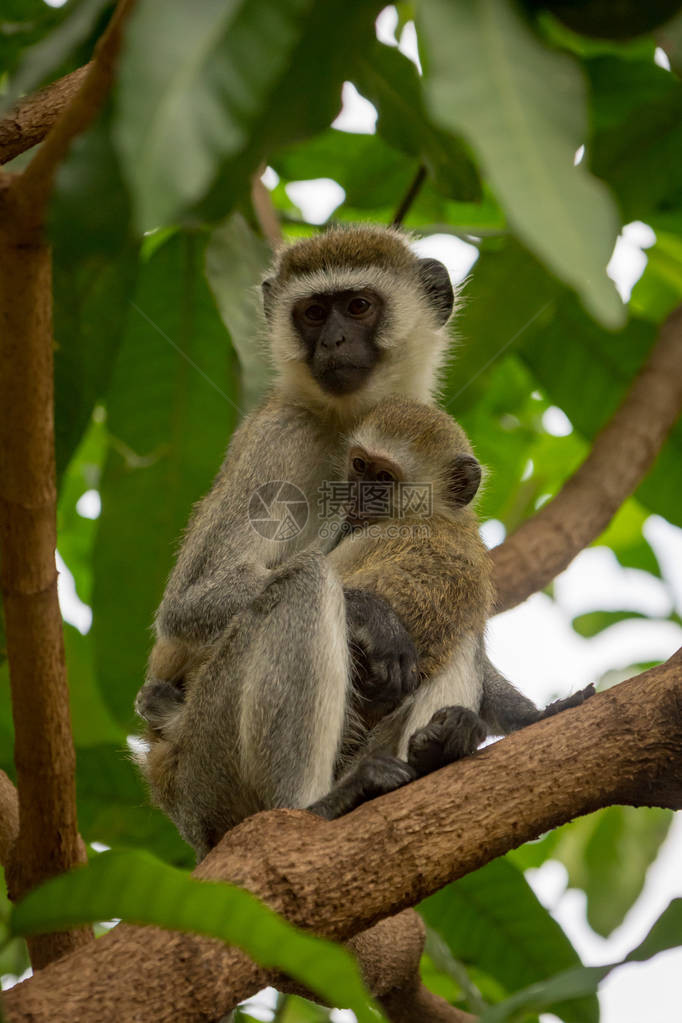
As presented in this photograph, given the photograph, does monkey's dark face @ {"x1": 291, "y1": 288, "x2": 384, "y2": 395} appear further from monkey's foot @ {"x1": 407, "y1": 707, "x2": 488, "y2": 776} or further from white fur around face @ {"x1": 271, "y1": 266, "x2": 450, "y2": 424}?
monkey's foot @ {"x1": 407, "y1": 707, "x2": 488, "y2": 776}

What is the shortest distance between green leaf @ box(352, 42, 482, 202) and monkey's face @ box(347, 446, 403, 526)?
1175 millimetres

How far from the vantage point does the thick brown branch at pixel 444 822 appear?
8.66ft

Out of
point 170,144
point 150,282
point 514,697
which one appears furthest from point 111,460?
point 170,144

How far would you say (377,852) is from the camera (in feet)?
8.98

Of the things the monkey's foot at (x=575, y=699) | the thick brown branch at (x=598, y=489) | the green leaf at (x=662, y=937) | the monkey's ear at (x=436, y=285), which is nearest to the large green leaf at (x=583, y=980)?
the green leaf at (x=662, y=937)

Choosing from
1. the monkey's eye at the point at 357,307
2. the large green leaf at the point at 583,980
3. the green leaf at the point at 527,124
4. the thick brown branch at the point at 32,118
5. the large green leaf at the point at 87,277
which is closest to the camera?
the green leaf at the point at 527,124

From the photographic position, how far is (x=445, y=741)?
315cm

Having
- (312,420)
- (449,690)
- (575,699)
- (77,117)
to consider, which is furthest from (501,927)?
(77,117)

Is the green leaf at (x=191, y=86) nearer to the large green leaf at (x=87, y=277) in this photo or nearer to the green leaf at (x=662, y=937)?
the large green leaf at (x=87, y=277)

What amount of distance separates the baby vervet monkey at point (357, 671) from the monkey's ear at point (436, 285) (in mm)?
710

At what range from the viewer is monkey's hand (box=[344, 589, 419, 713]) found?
3607 mm

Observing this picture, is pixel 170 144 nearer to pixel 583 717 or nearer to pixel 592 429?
pixel 583 717

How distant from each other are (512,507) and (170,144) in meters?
5.22

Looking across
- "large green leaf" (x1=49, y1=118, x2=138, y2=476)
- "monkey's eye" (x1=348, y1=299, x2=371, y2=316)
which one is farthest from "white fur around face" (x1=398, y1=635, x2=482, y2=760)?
"monkey's eye" (x1=348, y1=299, x2=371, y2=316)
